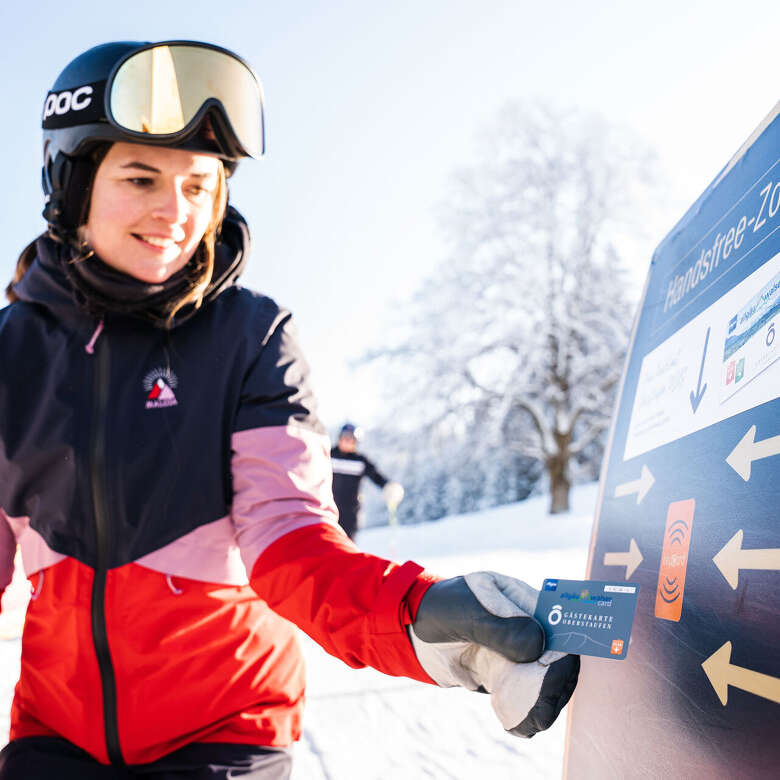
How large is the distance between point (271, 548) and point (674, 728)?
29.7 inches

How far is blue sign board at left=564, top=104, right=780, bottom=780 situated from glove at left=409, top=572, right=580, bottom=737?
263mm

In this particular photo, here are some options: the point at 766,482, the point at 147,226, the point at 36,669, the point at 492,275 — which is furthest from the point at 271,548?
the point at 492,275

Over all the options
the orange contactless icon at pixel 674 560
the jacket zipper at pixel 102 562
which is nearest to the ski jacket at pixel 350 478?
the jacket zipper at pixel 102 562

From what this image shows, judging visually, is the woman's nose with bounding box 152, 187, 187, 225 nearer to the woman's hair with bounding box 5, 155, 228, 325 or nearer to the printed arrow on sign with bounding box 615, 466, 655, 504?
the woman's hair with bounding box 5, 155, 228, 325

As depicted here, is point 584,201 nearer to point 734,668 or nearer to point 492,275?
point 492,275

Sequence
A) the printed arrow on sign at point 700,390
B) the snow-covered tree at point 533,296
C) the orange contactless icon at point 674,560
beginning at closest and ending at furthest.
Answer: the orange contactless icon at point 674,560
the printed arrow on sign at point 700,390
the snow-covered tree at point 533,296

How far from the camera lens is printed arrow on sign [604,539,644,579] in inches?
61.0

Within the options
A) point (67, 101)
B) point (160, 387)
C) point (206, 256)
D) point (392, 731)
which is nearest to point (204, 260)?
point (206, 256)

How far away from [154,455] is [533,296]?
17.1m

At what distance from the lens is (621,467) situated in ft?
6.05

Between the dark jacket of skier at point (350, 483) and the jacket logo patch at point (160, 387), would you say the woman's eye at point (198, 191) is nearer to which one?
the jacket logo patch at point (160, 387)

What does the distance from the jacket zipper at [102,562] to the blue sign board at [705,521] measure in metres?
0.96

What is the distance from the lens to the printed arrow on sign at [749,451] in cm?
109

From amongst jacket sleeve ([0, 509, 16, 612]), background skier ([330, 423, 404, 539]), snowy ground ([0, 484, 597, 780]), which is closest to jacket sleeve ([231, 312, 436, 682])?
jacket sleeve ([0, 509, 16, 612])
